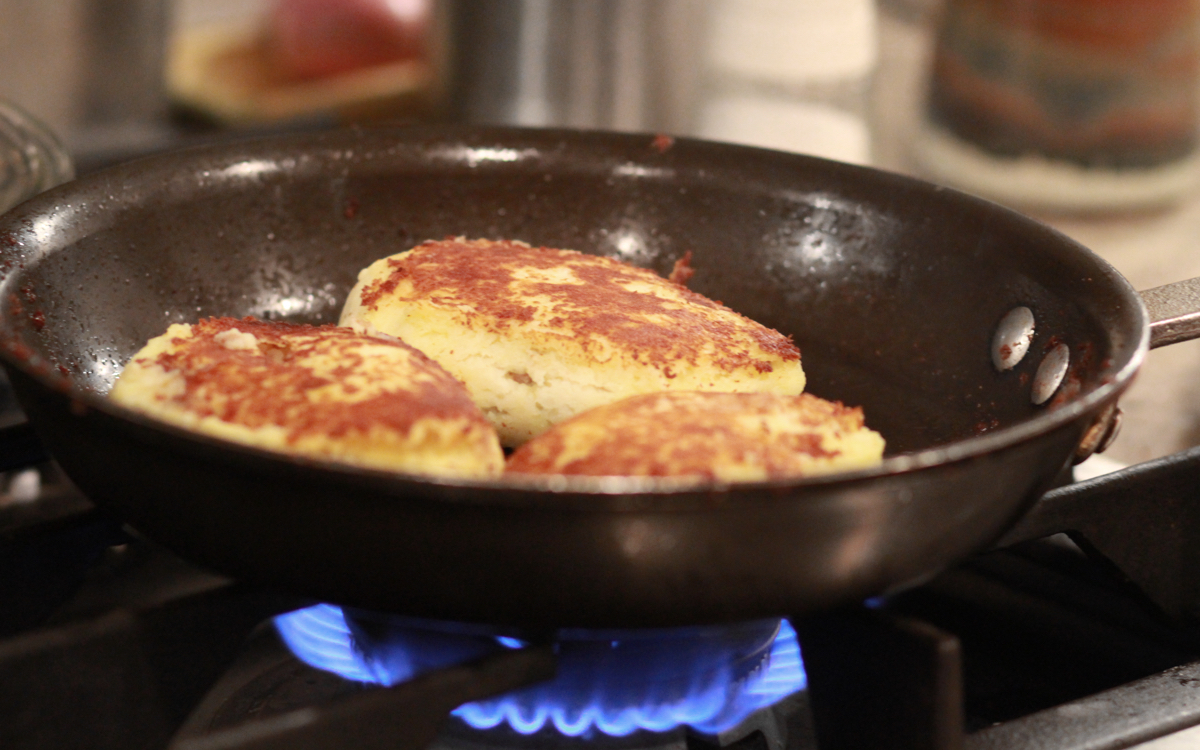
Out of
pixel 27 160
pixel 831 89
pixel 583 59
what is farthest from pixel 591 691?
pixel 831 89

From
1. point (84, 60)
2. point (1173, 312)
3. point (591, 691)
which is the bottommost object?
point (591, 691)

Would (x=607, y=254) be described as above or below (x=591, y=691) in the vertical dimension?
above

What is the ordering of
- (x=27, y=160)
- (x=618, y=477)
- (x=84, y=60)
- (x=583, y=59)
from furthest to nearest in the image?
(x=84, y=60) < (x=583, y=59) < (x=27, y=160) < (x=618, y=477)

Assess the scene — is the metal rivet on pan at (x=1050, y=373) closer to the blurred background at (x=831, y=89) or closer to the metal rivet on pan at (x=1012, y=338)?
the metal rivet on pan at (x=1012, y=338)

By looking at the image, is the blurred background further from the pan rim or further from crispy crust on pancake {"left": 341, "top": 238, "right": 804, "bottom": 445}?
the pan rim

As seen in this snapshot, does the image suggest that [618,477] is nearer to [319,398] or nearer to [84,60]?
[319,398]

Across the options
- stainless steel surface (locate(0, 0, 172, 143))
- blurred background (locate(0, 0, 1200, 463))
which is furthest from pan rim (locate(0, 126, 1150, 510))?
stainless steel surface (locate(0, 0, 172, 143))
